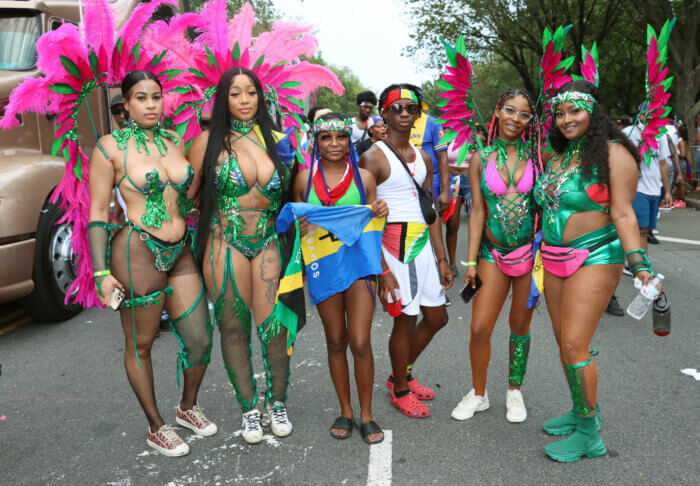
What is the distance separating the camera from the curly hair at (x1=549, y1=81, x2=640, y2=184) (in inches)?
110

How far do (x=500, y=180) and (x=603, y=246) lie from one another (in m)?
0.68

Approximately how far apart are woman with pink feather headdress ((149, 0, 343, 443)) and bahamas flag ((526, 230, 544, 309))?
4.64 ft

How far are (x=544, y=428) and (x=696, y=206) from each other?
11.5m

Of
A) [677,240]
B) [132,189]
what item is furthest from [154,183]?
[677,240]

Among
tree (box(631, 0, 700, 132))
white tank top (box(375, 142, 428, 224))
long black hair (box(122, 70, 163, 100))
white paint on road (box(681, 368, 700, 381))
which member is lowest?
white paint on road (box(681, 368, 700, 381))

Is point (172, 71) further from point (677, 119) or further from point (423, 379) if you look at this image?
point (677, 119)

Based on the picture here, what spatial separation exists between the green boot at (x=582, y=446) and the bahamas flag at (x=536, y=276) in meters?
0.68

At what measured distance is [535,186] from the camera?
3146 mm

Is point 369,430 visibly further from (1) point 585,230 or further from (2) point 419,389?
(1) point 585,230

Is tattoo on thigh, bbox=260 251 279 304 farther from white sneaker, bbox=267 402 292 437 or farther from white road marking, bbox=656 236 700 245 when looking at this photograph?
white road marking, bbox=656 236 700 245

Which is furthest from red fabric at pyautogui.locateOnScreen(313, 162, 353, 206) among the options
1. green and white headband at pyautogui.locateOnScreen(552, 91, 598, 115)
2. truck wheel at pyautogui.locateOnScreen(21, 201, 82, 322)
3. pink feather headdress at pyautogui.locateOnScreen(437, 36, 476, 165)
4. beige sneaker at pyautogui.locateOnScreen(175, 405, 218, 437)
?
truck wheel at pyautogui.locateOnScreen(21, 201, 82, 322)

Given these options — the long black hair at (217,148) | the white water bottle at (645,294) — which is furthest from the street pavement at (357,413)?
the long black hair at (217,148)

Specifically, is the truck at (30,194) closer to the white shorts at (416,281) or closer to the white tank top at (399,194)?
the white tank top at (399,194)

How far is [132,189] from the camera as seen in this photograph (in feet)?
9.71
